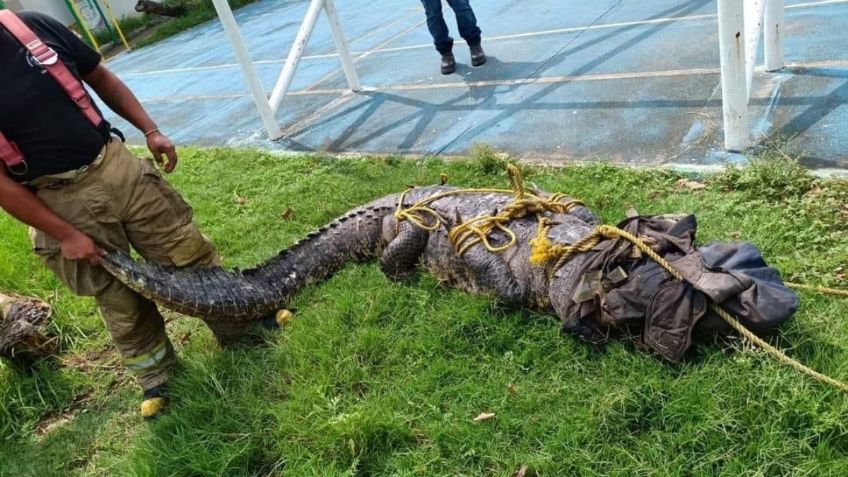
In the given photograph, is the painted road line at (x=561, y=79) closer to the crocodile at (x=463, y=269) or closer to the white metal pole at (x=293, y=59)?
the white metal pole at (x=293, y=59)

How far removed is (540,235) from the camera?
312cm

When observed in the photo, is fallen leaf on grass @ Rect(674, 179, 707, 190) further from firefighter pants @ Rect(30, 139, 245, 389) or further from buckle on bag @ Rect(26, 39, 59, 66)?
buckle on bag @ Rect(26, 39, 59, 66)

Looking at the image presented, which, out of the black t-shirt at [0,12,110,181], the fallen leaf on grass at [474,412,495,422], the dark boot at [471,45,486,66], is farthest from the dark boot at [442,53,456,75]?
the fallen leaf on grass at [474,412,495,422]

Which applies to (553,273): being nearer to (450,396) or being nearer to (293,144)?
(450,396)

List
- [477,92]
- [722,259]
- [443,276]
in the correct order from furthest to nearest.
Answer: [477,92] → [443,276] → [722,259]

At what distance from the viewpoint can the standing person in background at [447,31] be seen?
6.67 meters

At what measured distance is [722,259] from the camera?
2607 millimetres

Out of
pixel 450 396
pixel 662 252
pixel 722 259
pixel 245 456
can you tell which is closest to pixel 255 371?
pixel 245 456

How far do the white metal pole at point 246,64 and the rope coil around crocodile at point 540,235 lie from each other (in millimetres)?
3136

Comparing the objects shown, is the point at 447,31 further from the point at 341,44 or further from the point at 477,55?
the point at 341,44

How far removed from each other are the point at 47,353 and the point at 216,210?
181 cm

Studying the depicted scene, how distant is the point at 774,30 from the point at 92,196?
4.74 metres

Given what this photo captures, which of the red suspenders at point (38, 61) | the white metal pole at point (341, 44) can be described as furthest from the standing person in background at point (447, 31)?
the red suspenders at point (38, 61)

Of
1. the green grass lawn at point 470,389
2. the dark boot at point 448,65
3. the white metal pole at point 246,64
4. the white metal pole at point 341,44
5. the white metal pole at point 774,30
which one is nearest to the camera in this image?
the green grass lawn at point 470,389
